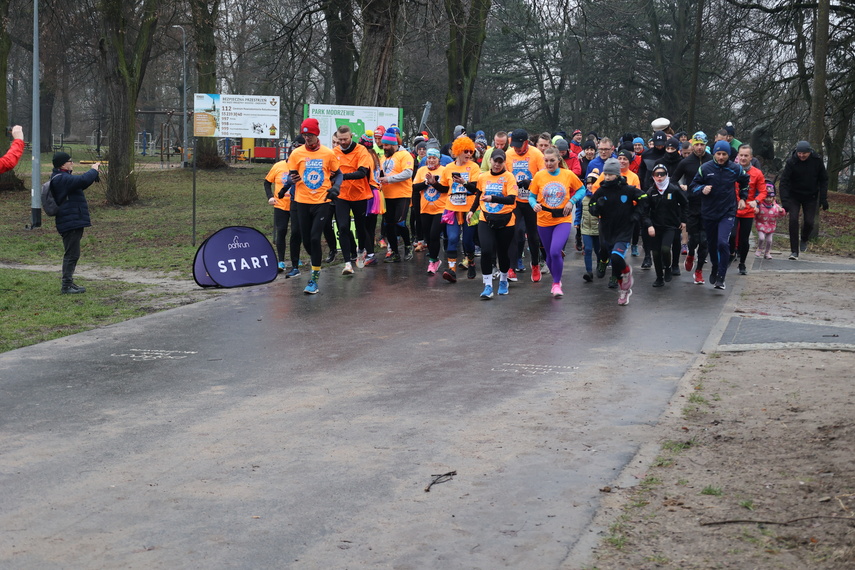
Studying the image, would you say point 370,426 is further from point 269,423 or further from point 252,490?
point 252,490

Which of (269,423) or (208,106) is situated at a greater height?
(208,106)

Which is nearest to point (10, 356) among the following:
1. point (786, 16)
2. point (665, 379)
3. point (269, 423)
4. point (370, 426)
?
point (269, 423)

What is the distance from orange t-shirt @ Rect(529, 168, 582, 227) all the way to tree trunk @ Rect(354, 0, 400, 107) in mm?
9124

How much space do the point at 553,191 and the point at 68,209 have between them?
19.5 feet

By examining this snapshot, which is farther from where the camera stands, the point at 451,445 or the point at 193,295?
the point at 193,295

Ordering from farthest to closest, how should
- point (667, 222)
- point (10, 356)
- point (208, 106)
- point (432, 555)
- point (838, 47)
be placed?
1. point (838, 47)
2. point (208, 106)
3. point (667, 222)
4. point (10, 356)
5. point (432, 555)

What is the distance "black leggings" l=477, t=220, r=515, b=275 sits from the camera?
1243cm

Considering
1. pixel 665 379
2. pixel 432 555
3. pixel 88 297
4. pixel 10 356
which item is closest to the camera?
pixel 432 555

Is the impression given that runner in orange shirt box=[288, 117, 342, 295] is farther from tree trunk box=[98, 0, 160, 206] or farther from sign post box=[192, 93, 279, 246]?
tree trunk box=[98, 0, 160, 206]

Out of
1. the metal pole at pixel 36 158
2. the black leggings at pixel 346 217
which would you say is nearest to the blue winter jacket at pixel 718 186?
the black leggings at pixel 346 217

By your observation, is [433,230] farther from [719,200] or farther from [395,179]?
[719,200]

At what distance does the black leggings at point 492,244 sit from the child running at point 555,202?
48 cm

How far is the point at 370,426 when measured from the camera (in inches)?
268

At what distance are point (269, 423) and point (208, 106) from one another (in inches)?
741
